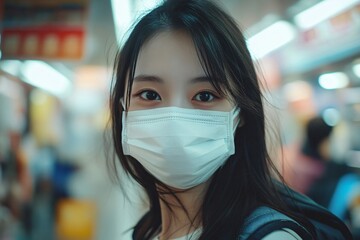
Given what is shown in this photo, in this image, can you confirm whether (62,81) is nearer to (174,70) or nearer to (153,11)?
(153,11)

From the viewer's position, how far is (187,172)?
787 millimetres

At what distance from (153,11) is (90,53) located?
1.60 m

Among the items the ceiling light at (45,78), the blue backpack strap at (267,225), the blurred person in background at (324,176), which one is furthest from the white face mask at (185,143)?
the ceiling light at (45,78)

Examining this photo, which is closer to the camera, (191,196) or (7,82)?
(191,196)

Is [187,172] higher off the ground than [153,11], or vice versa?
[153,11]

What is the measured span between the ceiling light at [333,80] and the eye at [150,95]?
2066 mm

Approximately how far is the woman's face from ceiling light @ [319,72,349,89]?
2009mm

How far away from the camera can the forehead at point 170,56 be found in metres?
0.78

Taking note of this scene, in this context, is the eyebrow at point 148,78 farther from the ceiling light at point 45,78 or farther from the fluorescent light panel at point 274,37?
the fluorescent light panel at point 274,37

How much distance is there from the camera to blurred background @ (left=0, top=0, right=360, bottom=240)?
2.15m

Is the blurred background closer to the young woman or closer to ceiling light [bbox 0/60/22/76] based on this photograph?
ceiling light [bbox 0/60/22/76]

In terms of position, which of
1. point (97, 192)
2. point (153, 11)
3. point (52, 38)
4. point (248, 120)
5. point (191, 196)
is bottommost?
point (97, 192)

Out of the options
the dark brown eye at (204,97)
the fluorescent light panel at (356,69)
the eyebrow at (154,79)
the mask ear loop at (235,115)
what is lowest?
the mask ear loop at (235,115)

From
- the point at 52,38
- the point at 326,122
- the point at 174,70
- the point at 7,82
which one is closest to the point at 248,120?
the point at 174,70
